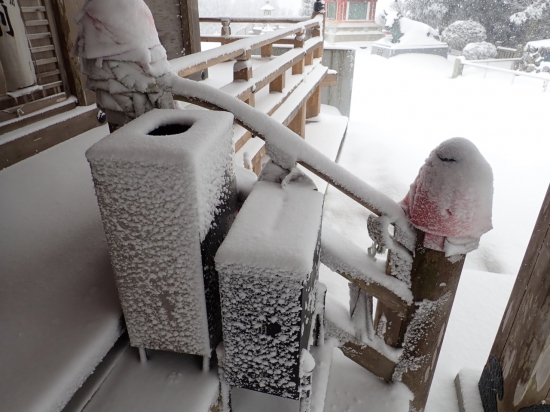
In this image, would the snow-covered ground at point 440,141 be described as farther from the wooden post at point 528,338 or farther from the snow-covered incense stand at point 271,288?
the snow-covered incense stand at point 271,288

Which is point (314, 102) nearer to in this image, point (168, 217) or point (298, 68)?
point (298, 68)

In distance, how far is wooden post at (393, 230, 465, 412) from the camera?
1.72 m

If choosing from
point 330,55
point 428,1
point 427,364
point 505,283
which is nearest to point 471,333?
point 505,283

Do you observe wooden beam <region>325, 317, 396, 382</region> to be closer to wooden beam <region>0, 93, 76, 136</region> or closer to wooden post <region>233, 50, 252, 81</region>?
wooden post <region>233, 50, 252, 81</region>

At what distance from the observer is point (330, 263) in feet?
5.82

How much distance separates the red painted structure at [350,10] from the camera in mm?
26000

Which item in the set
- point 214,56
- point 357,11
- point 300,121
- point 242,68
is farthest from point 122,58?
point 357,11

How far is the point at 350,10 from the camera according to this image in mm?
26359

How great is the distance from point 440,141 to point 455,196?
10630 mm

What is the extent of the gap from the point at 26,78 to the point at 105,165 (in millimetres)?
3119

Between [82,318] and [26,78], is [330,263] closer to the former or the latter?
[82,318]

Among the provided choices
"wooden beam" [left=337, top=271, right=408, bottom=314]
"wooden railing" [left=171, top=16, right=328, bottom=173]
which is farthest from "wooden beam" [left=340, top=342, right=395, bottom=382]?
"wooden railing" [left=171, top=16, right=328, bottom=173]

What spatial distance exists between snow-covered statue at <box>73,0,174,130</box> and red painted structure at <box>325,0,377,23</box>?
27979 mm

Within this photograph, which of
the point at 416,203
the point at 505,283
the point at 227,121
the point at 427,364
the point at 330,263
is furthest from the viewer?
the point at 505,283
